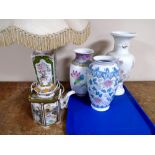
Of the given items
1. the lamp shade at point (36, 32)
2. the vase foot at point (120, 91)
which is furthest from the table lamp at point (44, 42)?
the vase foot at point (120, 91)

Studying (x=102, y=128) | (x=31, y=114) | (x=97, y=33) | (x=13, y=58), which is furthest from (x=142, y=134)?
(x=13, y=58)

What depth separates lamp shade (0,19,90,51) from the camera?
1.71 ft

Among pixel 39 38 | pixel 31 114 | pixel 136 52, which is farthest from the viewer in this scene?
pixel 136 52

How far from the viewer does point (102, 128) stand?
2.18 ft

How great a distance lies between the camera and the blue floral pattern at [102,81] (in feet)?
2.19

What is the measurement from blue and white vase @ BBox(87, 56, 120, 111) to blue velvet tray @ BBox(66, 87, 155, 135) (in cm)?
7

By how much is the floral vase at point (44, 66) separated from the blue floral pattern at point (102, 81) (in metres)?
0.15

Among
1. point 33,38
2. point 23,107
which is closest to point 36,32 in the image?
point 33,38

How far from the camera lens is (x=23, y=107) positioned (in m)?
0.79

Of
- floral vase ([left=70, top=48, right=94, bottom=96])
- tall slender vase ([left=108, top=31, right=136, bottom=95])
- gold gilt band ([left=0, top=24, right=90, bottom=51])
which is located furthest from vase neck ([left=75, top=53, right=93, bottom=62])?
gold gilt band ([left=0, top=24, right=90, bottom=51])

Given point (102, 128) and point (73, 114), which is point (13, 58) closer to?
point (73, 114)

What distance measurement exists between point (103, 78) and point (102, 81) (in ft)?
0.04

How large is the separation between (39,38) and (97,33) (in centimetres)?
49

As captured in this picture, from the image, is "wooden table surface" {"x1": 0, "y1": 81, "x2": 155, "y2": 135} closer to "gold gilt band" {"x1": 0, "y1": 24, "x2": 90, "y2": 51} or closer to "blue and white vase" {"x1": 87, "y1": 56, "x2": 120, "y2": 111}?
"blue and white vase" {"x1": 87, "y1": 56, "x2": 120, "y2": 111}
